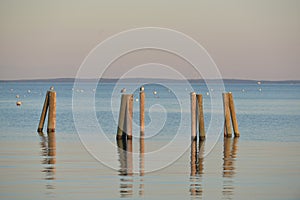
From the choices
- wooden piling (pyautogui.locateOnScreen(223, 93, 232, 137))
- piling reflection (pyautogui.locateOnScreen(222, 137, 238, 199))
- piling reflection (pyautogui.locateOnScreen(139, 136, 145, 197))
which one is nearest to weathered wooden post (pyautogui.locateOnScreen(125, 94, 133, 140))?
piling reflection (pyautogui.locateOnScreen(139, 136, 145, 197))

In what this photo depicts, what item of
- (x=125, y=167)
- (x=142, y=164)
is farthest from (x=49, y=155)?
(x=125, y=167)

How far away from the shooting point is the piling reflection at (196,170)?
720 inches

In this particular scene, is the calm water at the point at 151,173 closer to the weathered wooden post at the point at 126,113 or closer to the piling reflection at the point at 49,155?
the piling reflection at the point at 49,155

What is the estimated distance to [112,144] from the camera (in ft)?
97.2

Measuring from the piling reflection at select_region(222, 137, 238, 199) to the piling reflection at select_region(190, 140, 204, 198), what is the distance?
0.57 m

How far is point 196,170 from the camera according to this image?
868 inches

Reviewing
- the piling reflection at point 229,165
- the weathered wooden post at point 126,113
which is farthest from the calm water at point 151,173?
the weathered wooden post at point 126,113

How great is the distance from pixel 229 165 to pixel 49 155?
557 centimetres

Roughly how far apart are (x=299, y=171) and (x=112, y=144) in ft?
30.3

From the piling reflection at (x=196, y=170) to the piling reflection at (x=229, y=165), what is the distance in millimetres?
571

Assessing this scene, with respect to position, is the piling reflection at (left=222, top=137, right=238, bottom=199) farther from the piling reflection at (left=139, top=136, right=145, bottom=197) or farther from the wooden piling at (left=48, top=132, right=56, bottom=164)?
the wooden piling at (left=48, top=132, right=56, bottom=164)

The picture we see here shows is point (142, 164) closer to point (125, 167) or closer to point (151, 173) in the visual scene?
point (125, 167)

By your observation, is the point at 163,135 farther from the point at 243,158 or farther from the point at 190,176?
the point at 190,176

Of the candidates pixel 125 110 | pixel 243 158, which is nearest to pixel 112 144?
pixel 125 110
